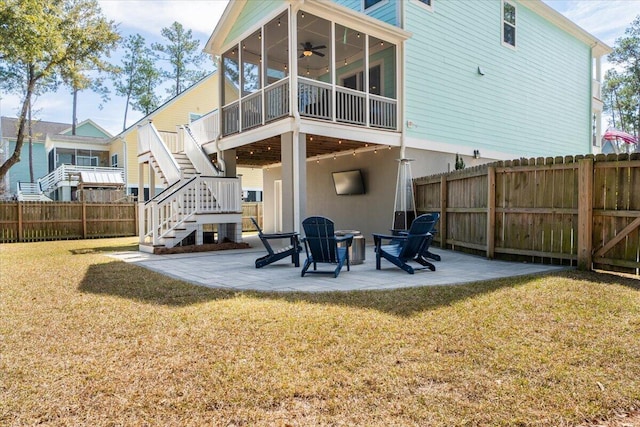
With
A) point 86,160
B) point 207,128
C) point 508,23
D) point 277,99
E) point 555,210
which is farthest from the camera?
point 86,160

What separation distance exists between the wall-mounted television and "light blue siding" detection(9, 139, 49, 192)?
2707 centimetres

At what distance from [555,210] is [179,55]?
33.3 metres

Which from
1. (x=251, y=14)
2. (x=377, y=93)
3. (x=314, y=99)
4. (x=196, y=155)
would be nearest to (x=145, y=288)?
(x=314, y=99)

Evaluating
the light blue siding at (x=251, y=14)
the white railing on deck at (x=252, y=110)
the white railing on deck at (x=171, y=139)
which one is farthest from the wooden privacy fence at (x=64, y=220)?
the light blue siding at (x=251, y=14)

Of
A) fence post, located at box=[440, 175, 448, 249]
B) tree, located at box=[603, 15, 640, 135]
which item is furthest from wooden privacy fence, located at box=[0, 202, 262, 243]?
tree, located at box=[603, 15, 640, 135]

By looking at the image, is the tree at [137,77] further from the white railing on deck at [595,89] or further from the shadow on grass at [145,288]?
the shadow on grass at [145,288]

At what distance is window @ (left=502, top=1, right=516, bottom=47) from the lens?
14.5 m

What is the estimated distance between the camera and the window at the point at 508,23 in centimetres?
1452

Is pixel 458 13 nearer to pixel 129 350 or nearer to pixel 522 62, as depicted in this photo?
pixel 522 62

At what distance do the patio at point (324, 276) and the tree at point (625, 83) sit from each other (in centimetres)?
3241

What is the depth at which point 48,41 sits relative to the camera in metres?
13.8

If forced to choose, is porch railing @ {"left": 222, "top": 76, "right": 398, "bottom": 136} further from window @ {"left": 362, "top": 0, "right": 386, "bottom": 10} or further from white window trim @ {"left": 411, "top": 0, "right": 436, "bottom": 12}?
window @ {"left": 362, "top": 0, "right": 386, "bottom": 10}

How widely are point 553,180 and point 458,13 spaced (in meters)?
8.61

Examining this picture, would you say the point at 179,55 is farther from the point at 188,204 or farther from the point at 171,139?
the point at 188,204
